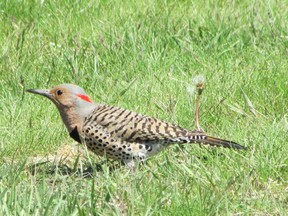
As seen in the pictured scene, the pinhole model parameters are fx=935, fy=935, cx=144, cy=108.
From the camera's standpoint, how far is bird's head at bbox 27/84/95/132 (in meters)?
6.23

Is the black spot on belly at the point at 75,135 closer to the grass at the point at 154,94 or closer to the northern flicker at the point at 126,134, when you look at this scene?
the northern flicker at the point at 126,134

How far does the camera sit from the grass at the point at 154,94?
4.91 m

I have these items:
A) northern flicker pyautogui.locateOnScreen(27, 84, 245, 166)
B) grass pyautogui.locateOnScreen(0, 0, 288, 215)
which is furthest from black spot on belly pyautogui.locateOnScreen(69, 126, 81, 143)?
grass pyautogui.locateOnScreen(0, 0, 288, 215)

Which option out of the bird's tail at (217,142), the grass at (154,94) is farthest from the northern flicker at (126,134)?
the grass at (154,94)

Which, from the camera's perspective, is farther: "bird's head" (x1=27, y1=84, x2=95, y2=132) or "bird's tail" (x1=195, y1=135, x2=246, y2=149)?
"bird's head" (x1=27, y1=84, x2=95, y2=132)

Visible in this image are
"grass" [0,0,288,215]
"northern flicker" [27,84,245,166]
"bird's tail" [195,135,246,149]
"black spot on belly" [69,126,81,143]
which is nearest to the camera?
"grass" [0,0,288,215]

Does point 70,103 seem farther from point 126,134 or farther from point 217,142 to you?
point 217,142

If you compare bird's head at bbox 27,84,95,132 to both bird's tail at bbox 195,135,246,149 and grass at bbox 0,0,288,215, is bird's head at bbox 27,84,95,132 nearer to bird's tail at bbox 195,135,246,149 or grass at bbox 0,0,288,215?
grass at bbox 0,0,288,215

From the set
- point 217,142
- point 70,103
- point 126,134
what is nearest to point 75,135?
point 70,103

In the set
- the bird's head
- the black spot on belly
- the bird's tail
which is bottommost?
the black spot on belly

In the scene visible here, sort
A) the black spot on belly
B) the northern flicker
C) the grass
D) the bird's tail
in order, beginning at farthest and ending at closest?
the black spot on belly
the northern flicker
the bird's tail
the grass

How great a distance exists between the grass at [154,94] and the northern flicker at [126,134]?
0.10 metres

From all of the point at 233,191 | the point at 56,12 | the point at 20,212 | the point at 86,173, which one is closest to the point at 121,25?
the point at 56,12

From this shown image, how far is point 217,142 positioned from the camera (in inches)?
231
